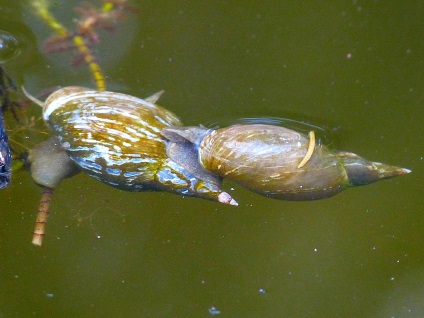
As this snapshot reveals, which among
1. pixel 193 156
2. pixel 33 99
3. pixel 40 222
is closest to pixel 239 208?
pixel 193 156

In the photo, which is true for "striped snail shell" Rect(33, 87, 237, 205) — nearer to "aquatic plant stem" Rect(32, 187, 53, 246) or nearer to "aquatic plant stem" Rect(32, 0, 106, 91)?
"aquatic plant stem" Rect(32, 187, 53, 246)

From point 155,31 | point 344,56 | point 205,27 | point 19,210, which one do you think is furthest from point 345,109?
point 19,210

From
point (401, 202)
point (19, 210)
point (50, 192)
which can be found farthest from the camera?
point (401, 202)

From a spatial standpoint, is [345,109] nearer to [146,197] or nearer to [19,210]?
[146,197]

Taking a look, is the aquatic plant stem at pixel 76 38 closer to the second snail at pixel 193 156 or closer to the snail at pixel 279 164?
the second snail at pixel 193 156

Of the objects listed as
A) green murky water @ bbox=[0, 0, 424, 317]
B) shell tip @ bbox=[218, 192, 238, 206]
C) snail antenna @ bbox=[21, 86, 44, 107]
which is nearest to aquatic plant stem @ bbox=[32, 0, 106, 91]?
green murky water @ bbox=[0, 0, 424, 317]
